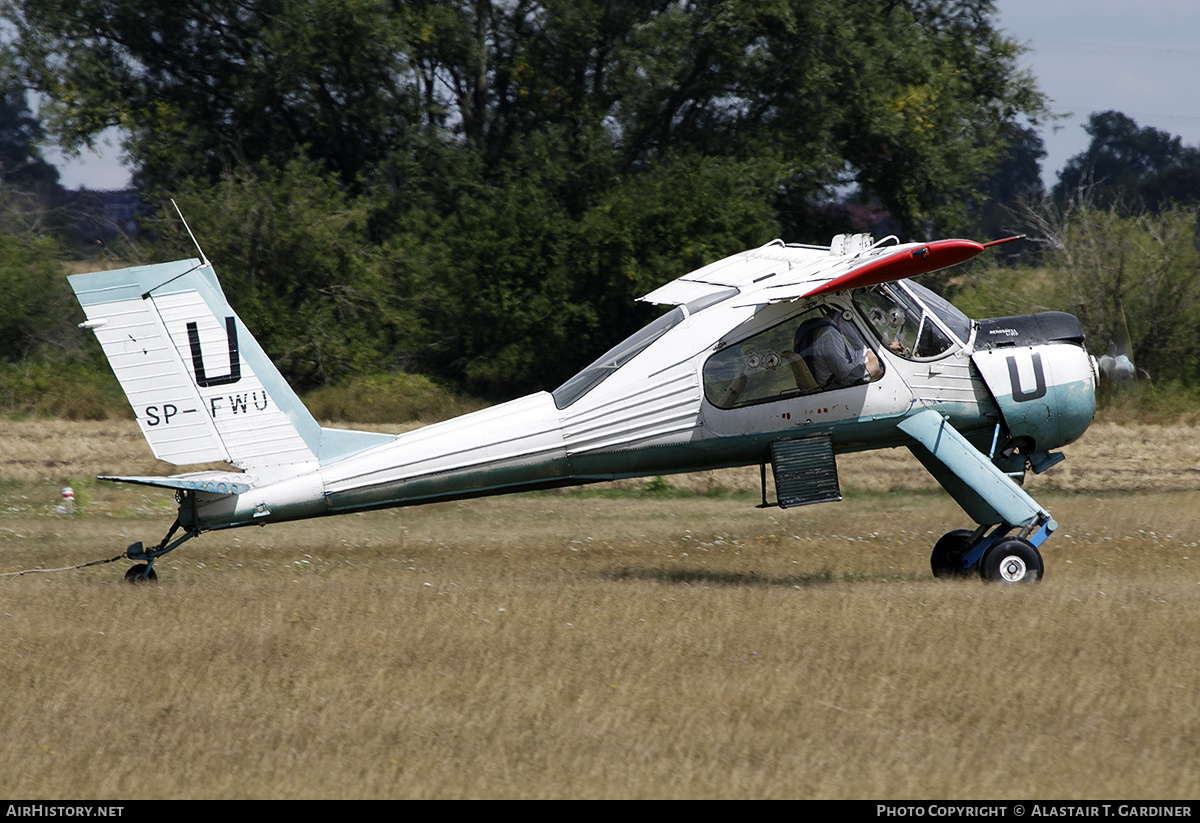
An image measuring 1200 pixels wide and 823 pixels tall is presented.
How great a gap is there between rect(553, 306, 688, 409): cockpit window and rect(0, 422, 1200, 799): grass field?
1743 millimetres

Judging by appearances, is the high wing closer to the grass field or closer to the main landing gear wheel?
the main landing gear wheel

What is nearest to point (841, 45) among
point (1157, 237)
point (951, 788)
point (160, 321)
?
point (1157, 237)

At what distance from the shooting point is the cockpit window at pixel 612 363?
10.6 m

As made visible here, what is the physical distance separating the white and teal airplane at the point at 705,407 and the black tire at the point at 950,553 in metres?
0.02

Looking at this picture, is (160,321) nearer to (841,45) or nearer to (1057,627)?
(1057,627)

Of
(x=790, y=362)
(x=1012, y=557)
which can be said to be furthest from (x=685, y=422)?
(x=1012, y=557)

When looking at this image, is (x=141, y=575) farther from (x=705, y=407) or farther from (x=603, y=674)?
(x=705, y=407)

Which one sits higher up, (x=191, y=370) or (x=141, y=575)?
(x=191, y=370)

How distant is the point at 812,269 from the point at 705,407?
1634 mm

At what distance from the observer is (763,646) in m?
8.01

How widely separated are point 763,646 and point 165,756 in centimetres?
393

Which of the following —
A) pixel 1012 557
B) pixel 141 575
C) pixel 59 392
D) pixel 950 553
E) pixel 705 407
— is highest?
pixel 705 407

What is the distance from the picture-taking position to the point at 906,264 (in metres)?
9.58

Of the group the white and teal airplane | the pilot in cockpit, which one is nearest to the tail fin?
the white and teal airplane
